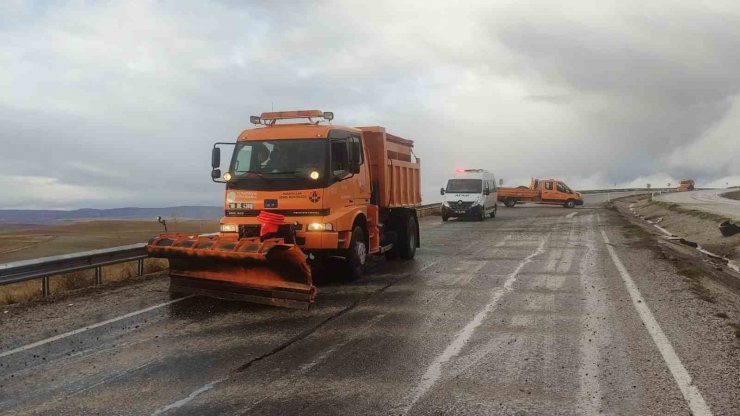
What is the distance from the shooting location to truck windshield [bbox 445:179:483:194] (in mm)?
31516

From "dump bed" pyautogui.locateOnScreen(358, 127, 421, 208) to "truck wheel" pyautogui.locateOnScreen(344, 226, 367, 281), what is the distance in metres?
1.52

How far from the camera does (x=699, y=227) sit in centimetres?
2420

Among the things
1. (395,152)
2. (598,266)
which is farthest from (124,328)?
(598,266)

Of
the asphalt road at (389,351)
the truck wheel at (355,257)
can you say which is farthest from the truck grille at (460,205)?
the truck wheel at (355,257)

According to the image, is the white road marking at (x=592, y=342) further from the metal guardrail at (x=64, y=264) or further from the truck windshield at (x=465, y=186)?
the truck windshield at (x=465, y=186)

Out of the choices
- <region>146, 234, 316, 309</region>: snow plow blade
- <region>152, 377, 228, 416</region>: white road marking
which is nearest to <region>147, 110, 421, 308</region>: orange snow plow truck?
<region>146, 234, 316, 309</region>: snow plow blade

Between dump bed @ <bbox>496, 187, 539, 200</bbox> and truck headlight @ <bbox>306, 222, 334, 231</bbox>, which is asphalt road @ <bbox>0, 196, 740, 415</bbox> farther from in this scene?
dump bed @ <bbox>496, 187, 539, 200</bbox>

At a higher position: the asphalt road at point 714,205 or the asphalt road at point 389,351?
the asphalt road at point 714,205

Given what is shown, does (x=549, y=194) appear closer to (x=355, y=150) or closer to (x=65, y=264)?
(x=355, y=150)

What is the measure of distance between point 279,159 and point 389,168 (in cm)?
343

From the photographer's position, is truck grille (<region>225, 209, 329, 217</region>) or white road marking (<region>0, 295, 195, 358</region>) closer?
white road marking (<region>0, 295, 195, 358</region>)

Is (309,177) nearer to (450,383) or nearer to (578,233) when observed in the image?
(450,383)

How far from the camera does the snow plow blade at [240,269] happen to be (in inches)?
328

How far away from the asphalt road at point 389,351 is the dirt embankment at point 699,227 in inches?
366
